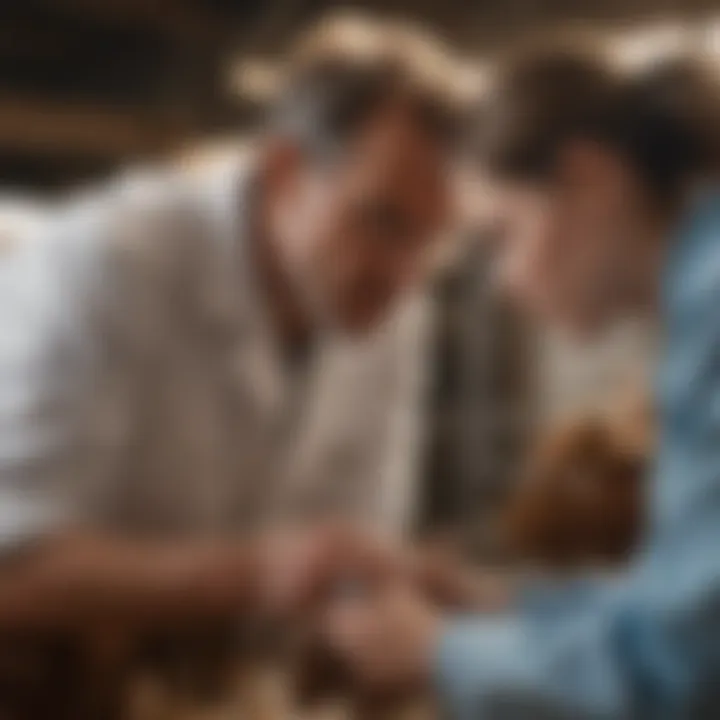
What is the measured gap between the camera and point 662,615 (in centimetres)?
45

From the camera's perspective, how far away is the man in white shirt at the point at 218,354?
0.47m

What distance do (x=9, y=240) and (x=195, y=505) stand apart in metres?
0.13

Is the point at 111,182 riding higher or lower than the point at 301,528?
higher

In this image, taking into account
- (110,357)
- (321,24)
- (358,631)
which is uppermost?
(321,24)

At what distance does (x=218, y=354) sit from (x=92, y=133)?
0.10 meters

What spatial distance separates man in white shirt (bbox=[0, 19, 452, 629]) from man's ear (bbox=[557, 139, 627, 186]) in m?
0.05

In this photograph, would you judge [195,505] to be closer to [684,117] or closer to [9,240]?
[9,240]

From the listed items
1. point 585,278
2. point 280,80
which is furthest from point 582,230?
point 280,80

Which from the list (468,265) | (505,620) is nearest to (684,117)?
(468,265)

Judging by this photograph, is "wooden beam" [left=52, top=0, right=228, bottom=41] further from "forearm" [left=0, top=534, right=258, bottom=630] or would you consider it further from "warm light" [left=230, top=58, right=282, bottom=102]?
"forearm" [left=0, top=534, right=258, bottom=630]

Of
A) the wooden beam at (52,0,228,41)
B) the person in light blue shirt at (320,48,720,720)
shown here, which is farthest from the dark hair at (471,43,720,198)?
the wooden beam at (52,0,228,41)

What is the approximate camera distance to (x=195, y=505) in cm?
48

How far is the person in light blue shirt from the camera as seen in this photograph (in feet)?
1.54

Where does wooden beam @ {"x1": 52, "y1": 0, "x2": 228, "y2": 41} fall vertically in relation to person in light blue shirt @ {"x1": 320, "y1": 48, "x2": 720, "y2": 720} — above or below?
above
